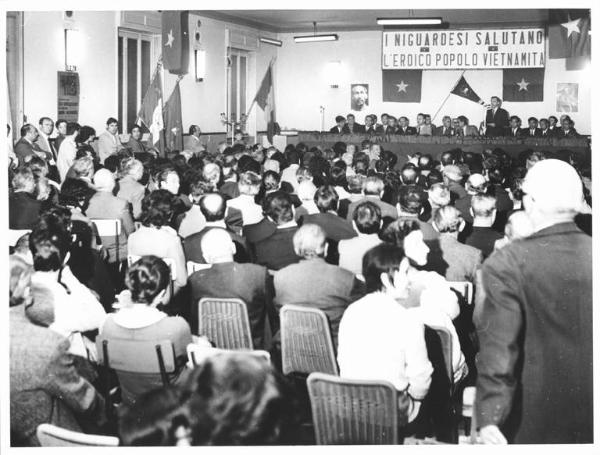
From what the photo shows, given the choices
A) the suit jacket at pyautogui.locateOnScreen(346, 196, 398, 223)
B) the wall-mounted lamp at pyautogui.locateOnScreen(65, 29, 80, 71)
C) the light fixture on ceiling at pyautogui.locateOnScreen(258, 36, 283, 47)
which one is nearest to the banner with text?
the light fixture on ceiling at pyautogui.locateOnScreen(258, 36, 283, 47)

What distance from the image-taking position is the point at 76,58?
409 inches

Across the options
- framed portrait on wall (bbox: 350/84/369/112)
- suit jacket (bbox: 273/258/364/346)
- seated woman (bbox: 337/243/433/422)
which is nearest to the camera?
seated woman (bbox: 337/243/433/422)

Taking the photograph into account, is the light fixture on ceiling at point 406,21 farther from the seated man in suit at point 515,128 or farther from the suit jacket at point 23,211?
the suit jacket at point 23,211

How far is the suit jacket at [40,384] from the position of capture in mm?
2592

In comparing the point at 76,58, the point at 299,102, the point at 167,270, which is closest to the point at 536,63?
the point at 299,102

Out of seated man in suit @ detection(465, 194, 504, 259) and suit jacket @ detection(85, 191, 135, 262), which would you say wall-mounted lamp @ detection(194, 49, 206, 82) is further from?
seated man in suit @ detection(465, 194, 504, 259)

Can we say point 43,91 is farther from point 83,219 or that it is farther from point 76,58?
point 83,219

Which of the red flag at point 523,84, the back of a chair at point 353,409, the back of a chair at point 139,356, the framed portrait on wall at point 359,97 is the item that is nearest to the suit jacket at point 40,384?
the back of a chair at point 139,356

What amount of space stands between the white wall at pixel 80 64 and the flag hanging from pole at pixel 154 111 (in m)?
1.40

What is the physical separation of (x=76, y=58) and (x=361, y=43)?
8436 millimetres

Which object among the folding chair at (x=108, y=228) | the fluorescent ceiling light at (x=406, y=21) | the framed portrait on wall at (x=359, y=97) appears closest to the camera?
the folding chair at (x=108, y=228)

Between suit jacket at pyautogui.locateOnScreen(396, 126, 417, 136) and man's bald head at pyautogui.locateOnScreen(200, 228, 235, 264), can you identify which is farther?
suit jacket at pyautogui.locateOnScreen(396, 126, 417, 136)

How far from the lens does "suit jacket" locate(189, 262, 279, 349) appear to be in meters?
3.92

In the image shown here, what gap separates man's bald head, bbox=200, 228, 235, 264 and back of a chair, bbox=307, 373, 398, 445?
1366mm
